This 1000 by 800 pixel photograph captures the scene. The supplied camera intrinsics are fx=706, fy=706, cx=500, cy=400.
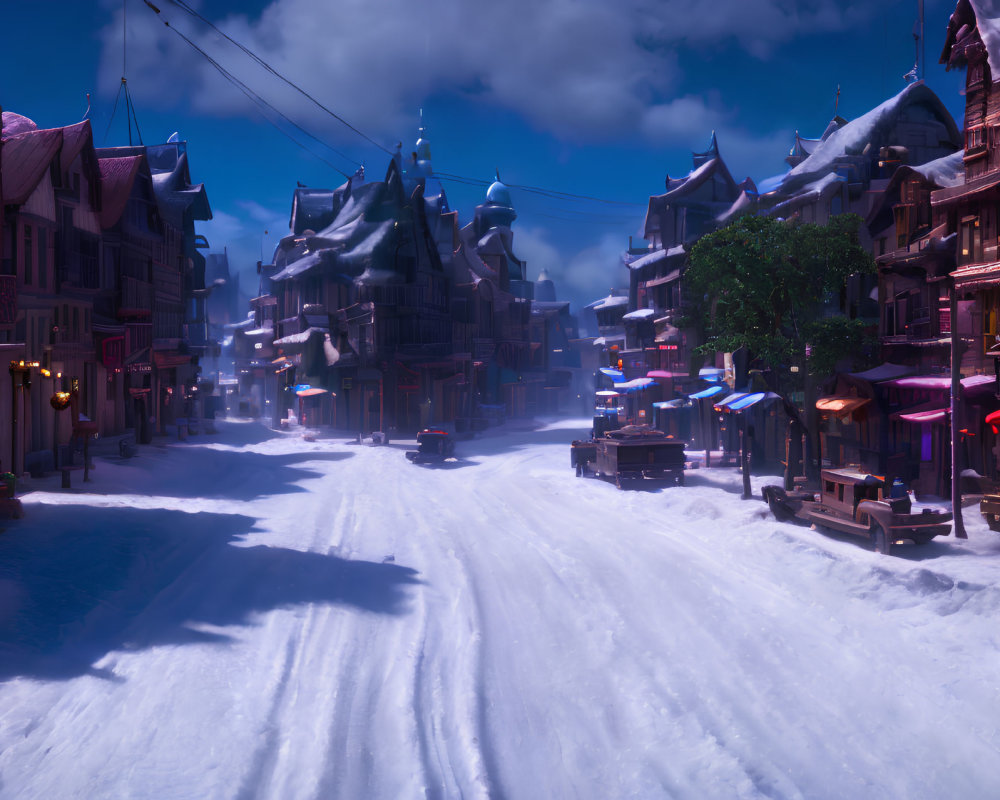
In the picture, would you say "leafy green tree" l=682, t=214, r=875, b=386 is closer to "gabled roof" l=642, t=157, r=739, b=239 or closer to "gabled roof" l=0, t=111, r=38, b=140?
"gabled roof" l=642, t=157, r=739, b=239

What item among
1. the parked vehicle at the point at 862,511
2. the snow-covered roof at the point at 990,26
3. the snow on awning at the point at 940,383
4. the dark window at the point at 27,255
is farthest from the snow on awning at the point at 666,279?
the dark window at the point at 27,255

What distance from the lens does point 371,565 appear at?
47.4ft

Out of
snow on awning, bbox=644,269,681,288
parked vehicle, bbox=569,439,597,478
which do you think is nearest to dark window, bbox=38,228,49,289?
parked vehicle, bbox=569,439,597,478

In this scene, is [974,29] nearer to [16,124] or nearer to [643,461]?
[643,461]

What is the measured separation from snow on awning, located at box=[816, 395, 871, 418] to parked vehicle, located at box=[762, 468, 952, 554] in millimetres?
4879

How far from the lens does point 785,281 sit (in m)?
23.7

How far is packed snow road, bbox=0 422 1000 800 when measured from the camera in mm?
7512

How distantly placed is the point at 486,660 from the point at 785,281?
18440 mm

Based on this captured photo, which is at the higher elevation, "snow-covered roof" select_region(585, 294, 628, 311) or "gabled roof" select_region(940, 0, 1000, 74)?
"gabled roof" select_region(940, 0, 1000, 74)

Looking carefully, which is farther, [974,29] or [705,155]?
[705,155]

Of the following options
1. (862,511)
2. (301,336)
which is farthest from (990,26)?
(301,336)

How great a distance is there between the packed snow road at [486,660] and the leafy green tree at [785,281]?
7.37 m

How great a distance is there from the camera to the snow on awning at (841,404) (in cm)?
2250

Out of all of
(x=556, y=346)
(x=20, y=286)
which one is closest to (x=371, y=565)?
(x=20, y=286)
